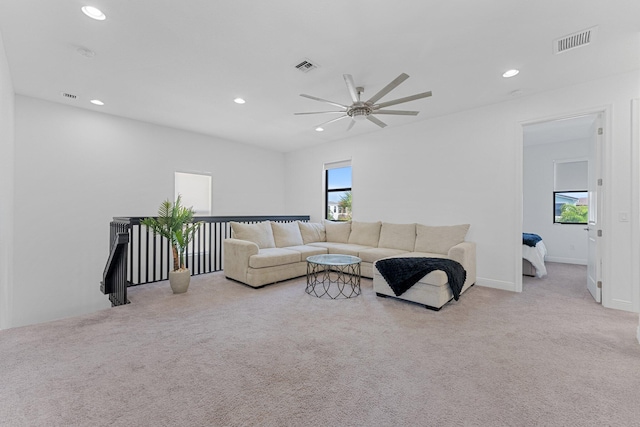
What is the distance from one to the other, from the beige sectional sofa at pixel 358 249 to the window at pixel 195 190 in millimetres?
1692

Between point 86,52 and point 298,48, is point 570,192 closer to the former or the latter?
point 298,48

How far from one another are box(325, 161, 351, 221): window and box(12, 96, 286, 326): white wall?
122 inches

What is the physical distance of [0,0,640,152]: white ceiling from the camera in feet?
7.21

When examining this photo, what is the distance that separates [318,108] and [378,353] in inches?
141

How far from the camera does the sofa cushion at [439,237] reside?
417cm

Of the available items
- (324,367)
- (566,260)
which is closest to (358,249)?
(324,367)

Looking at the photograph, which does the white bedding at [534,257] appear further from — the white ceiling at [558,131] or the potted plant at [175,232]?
the potted plant at [175,232]

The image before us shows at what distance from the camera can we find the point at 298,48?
2.72 meters

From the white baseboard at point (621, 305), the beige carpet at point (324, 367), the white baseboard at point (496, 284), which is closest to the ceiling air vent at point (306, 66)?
the beige carpet at point (324, 367)

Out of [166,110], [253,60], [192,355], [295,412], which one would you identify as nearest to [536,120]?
[253,60]

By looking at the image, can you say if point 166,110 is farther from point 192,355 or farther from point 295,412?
point 295,412

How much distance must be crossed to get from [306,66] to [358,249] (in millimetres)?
2950

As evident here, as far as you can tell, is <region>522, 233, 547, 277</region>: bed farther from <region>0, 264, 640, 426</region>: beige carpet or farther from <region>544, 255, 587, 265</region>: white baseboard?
<region>544, 255, 587, 265</region>: white baseboard

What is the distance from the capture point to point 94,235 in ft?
14.6
